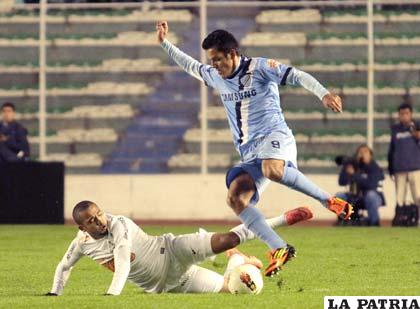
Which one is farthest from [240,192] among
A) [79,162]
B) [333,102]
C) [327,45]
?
[327,45]

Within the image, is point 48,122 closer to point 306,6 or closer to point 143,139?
point 143,139

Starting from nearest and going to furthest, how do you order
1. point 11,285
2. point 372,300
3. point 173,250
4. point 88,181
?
point 372,300
point 173,250
point 11,285
point 88,181

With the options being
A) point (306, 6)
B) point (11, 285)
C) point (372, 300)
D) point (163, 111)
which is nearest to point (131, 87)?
point (163, 111)

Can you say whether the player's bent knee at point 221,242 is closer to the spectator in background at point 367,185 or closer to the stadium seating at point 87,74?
the spectator in background at point 367,185

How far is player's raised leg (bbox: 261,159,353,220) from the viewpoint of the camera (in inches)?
484

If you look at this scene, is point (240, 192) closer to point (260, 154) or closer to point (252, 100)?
point (260, 154)

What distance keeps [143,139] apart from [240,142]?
1353 centimetres

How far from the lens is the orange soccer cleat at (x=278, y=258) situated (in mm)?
11781

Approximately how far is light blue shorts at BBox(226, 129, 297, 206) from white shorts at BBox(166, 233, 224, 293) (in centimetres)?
67

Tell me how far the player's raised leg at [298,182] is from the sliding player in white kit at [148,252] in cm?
18

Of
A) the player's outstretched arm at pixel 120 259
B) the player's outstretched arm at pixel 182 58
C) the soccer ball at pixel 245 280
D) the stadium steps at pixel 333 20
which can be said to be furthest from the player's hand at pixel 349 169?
the player's outstretched arm at pixel 120 259

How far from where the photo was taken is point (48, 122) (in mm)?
26266

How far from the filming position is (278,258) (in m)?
11.9

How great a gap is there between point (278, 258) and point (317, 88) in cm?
135
